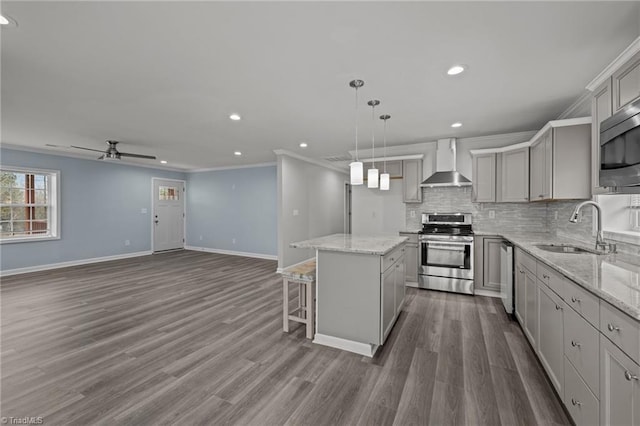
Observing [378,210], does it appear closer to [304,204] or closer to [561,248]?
[304,204]

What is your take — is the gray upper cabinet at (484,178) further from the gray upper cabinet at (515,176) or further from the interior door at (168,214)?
the interior door at (168,214)

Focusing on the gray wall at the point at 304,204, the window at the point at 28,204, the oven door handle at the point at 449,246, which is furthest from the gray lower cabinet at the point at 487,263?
the window at the point at 28,204

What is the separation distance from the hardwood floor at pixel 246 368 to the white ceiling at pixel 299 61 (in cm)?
255

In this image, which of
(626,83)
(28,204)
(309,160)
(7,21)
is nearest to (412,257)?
(626,83)

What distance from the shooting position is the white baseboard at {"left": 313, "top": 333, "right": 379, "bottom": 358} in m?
2.43

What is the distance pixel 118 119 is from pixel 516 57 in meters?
4.60

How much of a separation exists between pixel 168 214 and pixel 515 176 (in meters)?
8.62

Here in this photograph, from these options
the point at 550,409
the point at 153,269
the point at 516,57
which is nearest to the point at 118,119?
the point at 153,269

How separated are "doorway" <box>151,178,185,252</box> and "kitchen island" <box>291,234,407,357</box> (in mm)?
6824

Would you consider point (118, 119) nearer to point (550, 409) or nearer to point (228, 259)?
point (228, 259)

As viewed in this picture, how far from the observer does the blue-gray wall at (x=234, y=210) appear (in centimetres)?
705

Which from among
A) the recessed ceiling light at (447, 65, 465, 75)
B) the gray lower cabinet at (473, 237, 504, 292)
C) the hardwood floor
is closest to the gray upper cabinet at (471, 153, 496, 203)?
the gray lower cabinet at (473, 237, 504, 292)

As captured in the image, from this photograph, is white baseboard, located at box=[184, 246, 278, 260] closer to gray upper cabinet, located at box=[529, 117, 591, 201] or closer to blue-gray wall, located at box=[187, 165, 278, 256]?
blue-gray wall, located at box=[187, 165, 278, 256]

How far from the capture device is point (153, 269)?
5.70 metres
